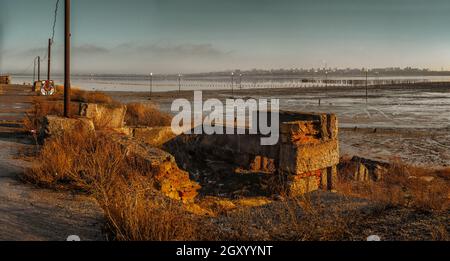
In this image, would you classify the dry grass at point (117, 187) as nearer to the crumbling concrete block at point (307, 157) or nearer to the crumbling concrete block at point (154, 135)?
the crumbling concrete block at point (307, 157)

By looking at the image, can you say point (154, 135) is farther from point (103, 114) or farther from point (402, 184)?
point (402, 184)

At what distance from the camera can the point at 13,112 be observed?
18734 millimetres

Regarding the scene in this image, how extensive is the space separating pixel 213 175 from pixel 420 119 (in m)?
20.8

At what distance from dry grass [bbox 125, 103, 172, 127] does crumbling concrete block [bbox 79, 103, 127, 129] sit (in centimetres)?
360

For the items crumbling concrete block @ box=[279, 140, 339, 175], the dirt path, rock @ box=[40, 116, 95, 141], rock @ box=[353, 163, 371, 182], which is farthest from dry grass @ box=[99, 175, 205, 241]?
rock @ box=[353, 163, 371, 182]

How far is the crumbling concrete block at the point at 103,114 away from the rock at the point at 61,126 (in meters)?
1.31

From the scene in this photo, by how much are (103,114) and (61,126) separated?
260cm

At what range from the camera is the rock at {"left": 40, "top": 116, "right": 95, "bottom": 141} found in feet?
34.0

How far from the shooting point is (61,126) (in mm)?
10477

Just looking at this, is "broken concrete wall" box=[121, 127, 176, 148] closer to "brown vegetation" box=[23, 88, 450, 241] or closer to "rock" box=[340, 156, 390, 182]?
"brown vegetation" box=[23, 88, 450, 241]

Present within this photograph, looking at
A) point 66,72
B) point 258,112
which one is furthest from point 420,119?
point 66,72

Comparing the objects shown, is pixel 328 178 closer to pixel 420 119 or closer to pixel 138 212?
pixel 138 212
